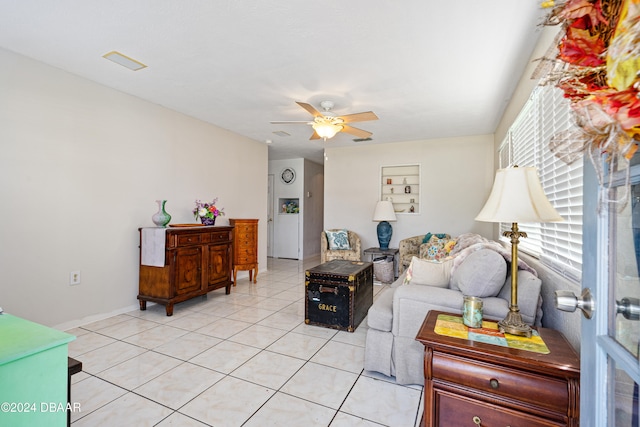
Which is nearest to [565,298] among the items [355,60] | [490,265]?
[490,265]

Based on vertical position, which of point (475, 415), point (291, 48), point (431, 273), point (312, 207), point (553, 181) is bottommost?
point (475, 415)

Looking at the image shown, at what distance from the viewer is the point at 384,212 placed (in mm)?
5344

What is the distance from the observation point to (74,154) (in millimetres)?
2994

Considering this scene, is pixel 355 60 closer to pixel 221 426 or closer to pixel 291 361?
pixel 291 361

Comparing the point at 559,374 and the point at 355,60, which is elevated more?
the point at 355,60

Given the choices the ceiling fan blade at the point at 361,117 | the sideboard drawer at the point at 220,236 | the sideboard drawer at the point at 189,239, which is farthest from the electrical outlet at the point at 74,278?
the ceiling fan blade at the point at 361,117

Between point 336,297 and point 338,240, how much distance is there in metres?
2.61

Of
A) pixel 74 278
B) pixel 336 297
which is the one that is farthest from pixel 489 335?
pixel 74 278

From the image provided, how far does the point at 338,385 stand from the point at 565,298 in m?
1.71

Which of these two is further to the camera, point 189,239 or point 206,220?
point 206,220

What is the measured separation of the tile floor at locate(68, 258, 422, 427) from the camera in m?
1.74

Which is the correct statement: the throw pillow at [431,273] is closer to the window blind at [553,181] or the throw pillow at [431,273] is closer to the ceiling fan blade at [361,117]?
the window blind at [553,181]

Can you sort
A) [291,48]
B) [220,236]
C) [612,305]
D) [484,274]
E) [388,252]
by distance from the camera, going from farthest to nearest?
[388,252]
[220,236]
[291,48]
[484,274]
[612,305]

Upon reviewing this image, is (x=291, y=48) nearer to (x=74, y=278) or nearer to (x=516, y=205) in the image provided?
(x=516, y=205)
